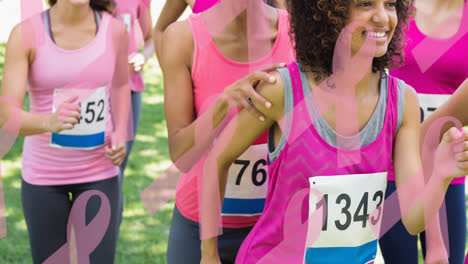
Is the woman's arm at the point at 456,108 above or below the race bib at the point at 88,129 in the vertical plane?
above

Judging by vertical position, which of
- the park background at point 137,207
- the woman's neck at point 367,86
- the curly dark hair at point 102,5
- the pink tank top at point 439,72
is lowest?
the park background at point 137,207

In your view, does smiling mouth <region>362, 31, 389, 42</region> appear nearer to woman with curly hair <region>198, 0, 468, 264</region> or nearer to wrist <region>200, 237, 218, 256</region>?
woman with curly hair <region>198, 0, 468, 264</region>

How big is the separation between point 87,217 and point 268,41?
117 cm

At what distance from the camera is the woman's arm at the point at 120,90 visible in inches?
124

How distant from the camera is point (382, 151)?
6.30ft

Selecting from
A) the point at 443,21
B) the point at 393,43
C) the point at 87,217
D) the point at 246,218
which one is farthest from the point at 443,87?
the point at 87,217

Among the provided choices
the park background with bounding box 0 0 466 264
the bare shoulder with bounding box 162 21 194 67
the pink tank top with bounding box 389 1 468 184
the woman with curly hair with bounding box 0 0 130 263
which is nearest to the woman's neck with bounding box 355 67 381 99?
the bare shoulder with bounding box 162 21 194 67

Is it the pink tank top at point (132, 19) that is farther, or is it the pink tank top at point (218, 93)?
the pink tank top at point (132, 19)

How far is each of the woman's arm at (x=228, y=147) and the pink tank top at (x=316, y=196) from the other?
0.17ft

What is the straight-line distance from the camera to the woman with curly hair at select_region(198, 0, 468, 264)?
1861 mm

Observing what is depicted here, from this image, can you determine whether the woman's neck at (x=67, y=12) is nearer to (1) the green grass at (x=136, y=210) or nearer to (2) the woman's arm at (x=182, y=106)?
(2) the woman's arm at (x=182, y=106)

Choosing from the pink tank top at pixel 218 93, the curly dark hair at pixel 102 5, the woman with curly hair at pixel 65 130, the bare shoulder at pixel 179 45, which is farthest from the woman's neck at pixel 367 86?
the curly dark hair at pixel 102 5

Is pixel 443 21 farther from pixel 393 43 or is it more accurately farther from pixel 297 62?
pixel 297 62

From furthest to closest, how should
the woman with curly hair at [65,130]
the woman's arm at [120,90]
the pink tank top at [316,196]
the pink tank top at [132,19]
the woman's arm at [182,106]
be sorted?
1. the pink tank top at [132,19]
2. the woman's arm at [120,90]
3. the woman with curly hair at [65,130]
4. the woman's arm at [182,106]
5. the pink tank top at [316,196]
